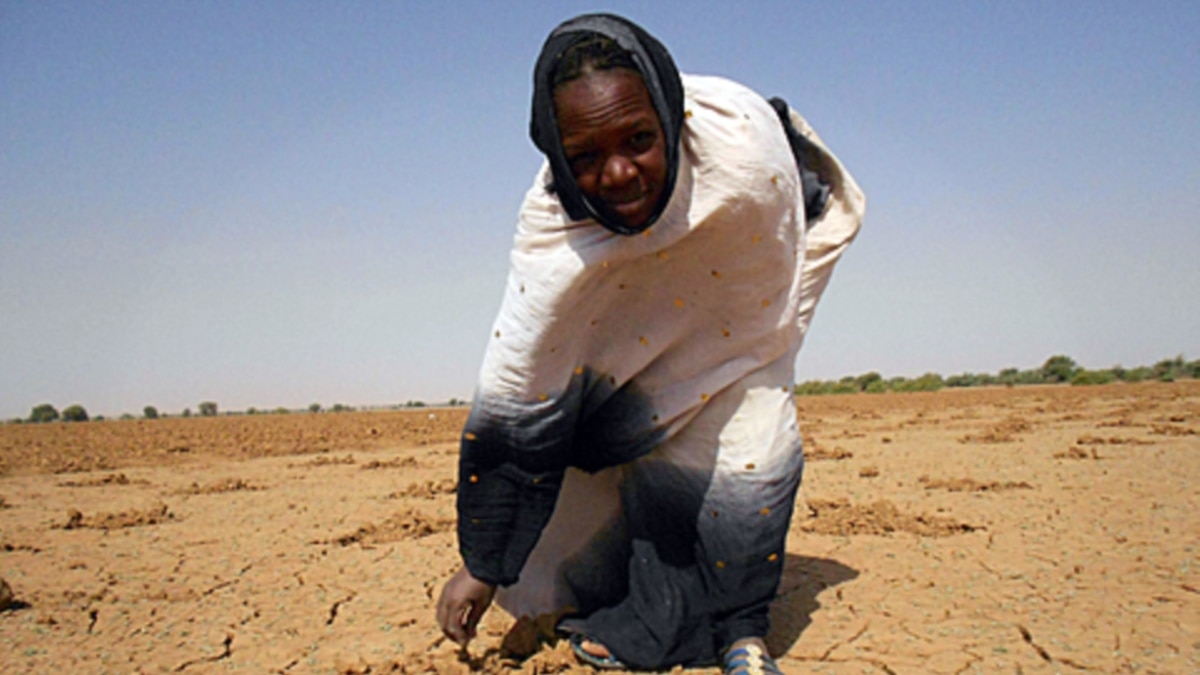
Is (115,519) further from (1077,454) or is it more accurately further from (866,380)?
(866,380)

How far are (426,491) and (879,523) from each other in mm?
3155

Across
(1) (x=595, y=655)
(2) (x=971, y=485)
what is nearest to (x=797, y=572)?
(1) (x=595, y=655)

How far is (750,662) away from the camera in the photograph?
2012 millimetres

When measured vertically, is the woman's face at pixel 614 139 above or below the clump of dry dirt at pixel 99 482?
above

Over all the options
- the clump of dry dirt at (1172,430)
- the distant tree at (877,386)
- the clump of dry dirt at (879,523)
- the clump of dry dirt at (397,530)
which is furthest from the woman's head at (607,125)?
the distant tree at (877,386)

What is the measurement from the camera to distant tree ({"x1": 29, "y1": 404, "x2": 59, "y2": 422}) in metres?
33.8

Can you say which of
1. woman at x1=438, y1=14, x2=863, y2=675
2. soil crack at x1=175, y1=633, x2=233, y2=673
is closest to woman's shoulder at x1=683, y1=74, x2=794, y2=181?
woman at x1=438, y1=14, x2=863, y2=675

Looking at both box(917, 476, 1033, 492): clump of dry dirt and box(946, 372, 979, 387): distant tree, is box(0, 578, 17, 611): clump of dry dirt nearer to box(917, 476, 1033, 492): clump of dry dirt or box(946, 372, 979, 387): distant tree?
box(917, 476, 1033, 492): clump of dry dirt

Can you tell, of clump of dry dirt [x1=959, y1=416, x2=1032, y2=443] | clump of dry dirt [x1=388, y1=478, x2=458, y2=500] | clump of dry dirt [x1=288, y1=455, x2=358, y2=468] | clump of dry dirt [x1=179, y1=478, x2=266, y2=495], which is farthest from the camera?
clump of dry dirt [x1=288, y1=455, x2=358, y2=468]

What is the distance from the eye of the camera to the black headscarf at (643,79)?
5.31 ft

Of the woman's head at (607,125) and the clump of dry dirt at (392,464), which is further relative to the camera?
the clump of dry dirt at (392,464)

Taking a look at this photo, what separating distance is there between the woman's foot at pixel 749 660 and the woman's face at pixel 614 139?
1072mm

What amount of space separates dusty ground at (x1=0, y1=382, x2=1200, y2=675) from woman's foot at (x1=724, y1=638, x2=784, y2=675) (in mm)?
236

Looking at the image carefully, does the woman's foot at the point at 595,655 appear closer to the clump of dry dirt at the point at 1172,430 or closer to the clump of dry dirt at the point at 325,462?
the clump of dry dirt at the point at 325,462
